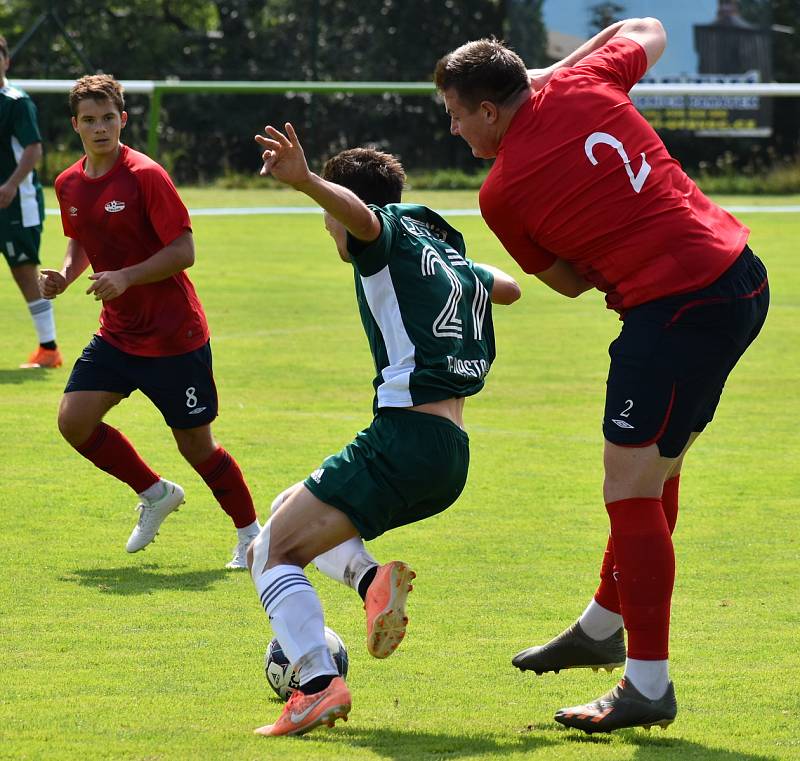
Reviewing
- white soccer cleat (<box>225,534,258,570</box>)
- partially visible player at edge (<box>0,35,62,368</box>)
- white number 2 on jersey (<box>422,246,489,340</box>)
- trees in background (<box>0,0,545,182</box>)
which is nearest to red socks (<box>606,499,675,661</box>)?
white number 2 on jersey (<box>422,246,489,340</box>)

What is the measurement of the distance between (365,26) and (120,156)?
32.9 metres

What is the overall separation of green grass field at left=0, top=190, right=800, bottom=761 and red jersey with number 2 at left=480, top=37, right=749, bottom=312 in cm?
139

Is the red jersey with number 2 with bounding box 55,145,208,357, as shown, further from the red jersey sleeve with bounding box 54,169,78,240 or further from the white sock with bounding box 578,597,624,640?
the white sock with bounding box 578,597,624,640

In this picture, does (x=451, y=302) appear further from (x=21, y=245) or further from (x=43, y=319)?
(x=21, y=245)

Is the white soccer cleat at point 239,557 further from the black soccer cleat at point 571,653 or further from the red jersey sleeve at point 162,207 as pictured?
the black soccer cleat at point 571,653

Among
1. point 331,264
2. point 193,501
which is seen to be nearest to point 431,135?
point 331,264

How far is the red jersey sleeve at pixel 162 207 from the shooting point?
6.62 metres

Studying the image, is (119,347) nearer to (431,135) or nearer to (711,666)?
(711,666)

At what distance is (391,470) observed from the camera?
14.9 ft

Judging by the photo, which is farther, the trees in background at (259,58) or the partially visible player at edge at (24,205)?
the trees in background at (259,58)

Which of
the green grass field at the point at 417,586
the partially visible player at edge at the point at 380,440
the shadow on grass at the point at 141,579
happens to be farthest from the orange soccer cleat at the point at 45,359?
the partially visible player at edge at the point at 380,440

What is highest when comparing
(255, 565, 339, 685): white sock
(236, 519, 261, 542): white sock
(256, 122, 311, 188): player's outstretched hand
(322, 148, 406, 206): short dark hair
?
(256, 122, 311, 188): player's outstretched hand

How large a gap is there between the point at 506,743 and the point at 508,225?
5.22 feet

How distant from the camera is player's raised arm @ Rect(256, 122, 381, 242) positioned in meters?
4.24
